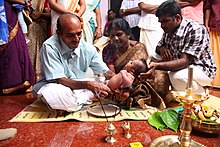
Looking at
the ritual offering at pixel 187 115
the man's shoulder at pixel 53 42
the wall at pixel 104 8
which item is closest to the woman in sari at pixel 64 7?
the man's shoulder at pixel 53 42

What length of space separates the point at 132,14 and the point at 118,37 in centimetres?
76

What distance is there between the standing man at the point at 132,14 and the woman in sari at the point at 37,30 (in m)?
0.97

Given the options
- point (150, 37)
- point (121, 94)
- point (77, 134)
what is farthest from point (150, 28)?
point (77, 134)

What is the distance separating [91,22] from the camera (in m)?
3.02

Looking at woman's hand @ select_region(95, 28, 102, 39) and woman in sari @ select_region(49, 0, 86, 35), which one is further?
woman's hand @ select_region(95, 28, 102, 39)

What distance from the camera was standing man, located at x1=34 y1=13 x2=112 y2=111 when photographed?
1.83 metres

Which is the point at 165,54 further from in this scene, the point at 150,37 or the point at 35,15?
the point at 35,15

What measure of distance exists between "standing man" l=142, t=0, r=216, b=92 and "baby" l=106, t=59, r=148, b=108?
15 cm

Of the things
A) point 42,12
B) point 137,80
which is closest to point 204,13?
point 137,80

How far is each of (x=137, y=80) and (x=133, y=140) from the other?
0.64 meters

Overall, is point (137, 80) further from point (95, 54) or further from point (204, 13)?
point (204, 13)

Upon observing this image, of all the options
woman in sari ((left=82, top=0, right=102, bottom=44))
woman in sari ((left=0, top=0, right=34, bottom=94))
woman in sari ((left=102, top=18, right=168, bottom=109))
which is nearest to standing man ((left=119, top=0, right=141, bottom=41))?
woman in sari ((left=82, top=0, right=102, bottom=44))

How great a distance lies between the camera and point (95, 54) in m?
2.28

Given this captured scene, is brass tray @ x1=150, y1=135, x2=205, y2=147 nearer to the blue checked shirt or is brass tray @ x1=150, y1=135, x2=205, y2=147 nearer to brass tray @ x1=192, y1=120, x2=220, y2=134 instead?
brass tray @ x1=192, y1=120, x2=220, y2=134
